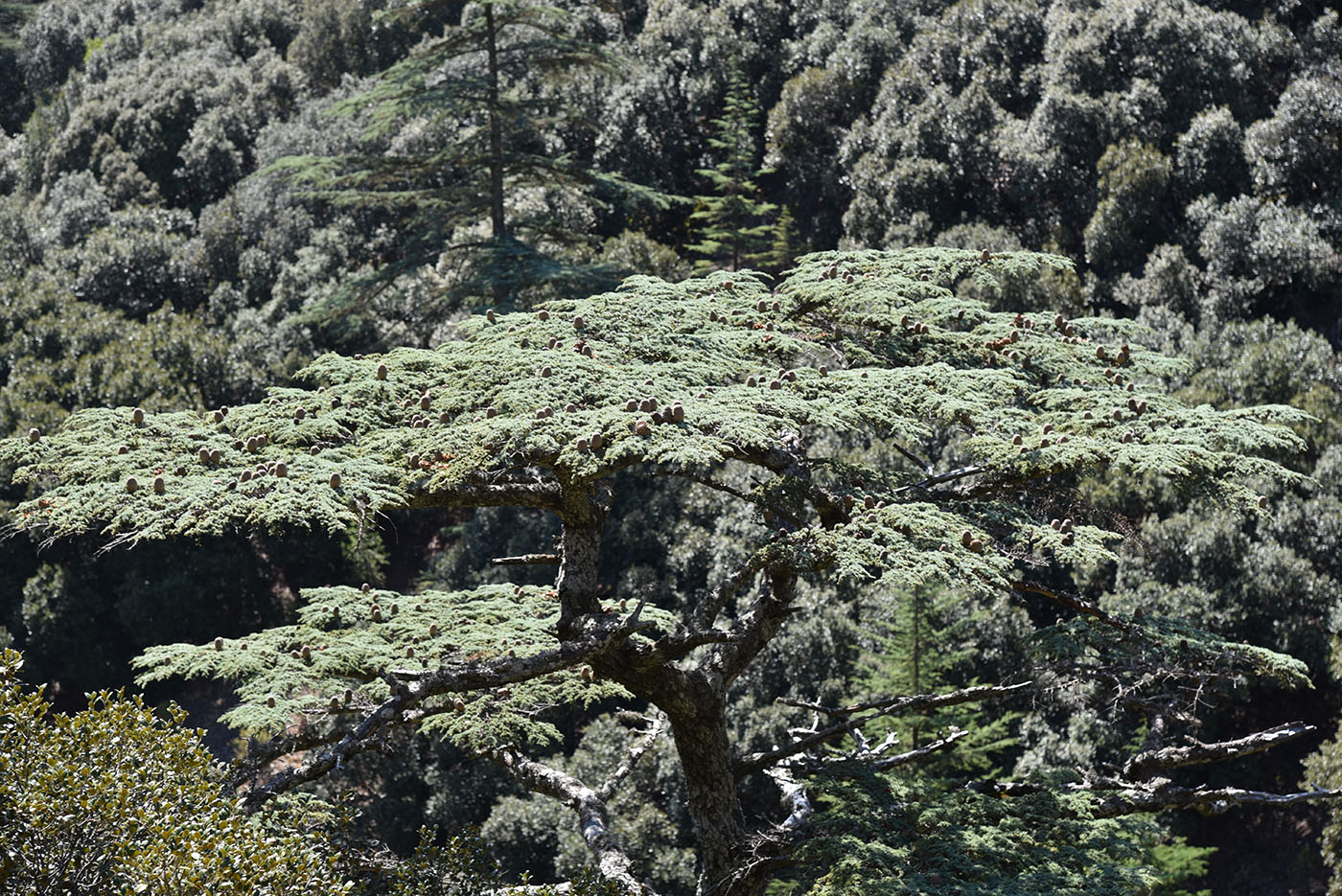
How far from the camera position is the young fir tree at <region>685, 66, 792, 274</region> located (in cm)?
2670

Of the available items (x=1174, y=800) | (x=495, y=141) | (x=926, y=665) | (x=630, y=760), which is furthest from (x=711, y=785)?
(x=495, y=141)

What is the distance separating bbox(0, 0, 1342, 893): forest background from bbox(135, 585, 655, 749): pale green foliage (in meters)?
6.76

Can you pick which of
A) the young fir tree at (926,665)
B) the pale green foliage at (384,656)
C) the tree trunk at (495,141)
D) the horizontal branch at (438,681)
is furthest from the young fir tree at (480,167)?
the horizontal branch at (438,681)

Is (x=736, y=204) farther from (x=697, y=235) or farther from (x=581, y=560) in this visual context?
(x=581, y=560)

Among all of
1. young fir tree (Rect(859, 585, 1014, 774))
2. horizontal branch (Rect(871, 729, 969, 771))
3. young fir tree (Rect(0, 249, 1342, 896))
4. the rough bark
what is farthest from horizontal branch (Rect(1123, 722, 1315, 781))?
young fir tree (Rect(859, 585, 1014, 774))

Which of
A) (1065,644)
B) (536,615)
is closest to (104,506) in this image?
(536,615)

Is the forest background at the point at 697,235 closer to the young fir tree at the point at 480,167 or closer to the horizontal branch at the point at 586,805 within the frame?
the young fir tree at the point at 480,167

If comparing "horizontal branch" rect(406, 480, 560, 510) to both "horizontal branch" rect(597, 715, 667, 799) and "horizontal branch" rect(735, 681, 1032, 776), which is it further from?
"horizontal branch" rect(597, 715, 667, 799)

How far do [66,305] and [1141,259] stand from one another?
2193 centimetres

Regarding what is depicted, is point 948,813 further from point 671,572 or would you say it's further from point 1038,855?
point 671,572

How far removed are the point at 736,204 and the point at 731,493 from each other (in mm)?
19718

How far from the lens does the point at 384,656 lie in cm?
888

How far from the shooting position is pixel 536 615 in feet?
32.7

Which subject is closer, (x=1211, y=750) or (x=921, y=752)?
(x=1211, y=750)
